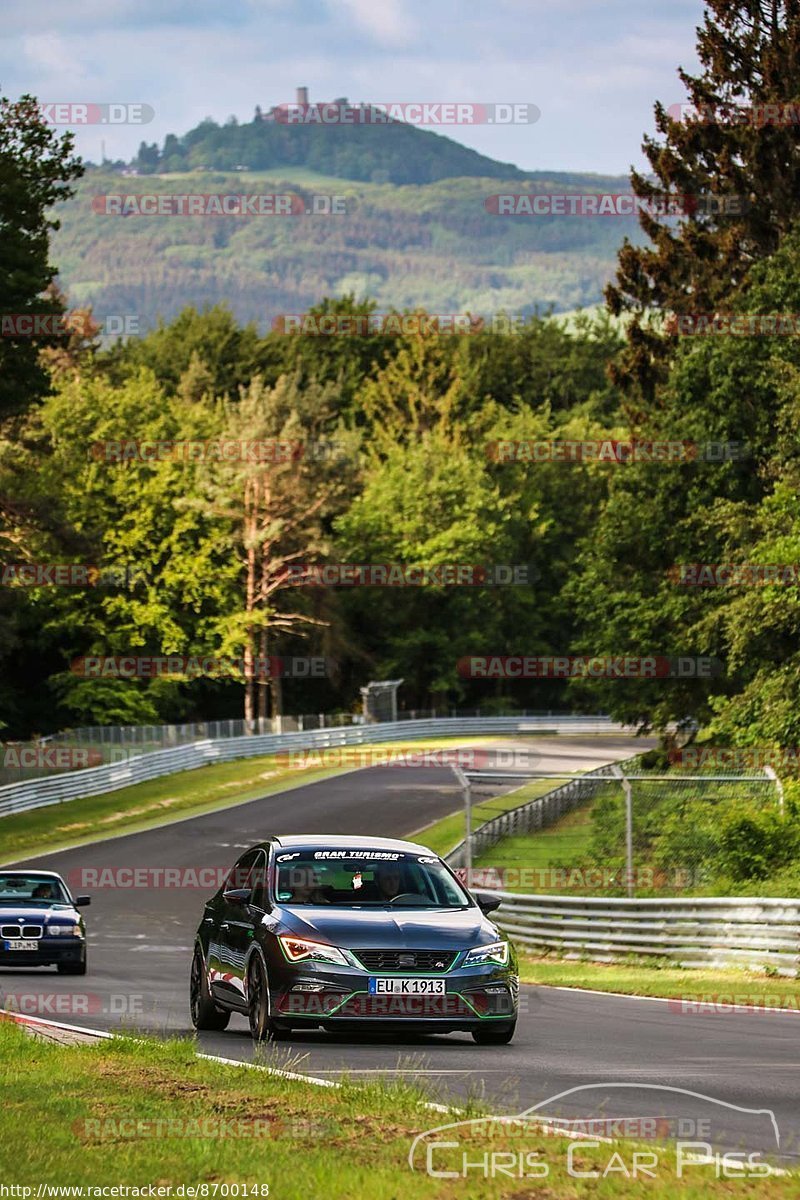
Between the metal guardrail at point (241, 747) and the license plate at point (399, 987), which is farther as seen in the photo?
the metal guardrail at point (241, 747)

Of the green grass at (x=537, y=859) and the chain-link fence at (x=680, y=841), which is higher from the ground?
the chain-link fence at (x=680, y=841)

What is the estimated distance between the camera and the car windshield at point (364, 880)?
46.2ft

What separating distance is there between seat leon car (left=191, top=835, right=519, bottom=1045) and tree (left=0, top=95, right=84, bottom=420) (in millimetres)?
36288

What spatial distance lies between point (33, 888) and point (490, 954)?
13024 millimetres

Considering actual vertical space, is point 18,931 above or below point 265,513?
above

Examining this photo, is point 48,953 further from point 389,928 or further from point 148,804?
point 148,804

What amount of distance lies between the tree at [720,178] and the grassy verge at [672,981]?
27.1m

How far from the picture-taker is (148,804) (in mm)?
57281

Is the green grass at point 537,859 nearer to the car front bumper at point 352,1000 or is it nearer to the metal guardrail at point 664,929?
the metal guardrail at point 664,929

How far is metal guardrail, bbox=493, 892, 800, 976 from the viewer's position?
22.4 meters

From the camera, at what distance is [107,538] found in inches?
3253

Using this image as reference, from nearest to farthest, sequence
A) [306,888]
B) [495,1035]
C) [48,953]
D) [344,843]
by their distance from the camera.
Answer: [495,1035] → [306,888] → [344,843] → [48,953]

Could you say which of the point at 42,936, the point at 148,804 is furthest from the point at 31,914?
the point at 148,804

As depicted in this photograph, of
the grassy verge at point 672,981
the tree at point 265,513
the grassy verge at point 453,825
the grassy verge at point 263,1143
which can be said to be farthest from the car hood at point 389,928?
the tree at point 265,513
